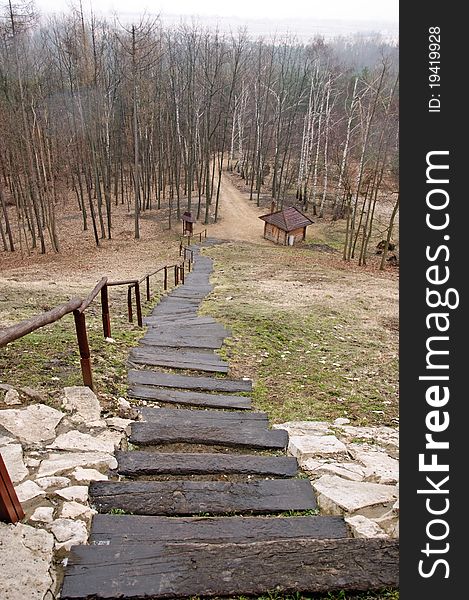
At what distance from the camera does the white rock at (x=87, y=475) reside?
293cm

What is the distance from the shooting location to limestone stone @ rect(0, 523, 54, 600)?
2045 mm

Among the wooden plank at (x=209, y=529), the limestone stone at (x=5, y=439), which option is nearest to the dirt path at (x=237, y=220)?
the limestone stone at (x=5, y=439)

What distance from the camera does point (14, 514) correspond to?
7.90 ft

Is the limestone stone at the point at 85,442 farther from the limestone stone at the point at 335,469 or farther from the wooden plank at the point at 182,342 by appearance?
the wooden plank at the point at 182,342

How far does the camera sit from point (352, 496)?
305 centimetres

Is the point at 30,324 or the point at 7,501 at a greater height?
the point at 30,324

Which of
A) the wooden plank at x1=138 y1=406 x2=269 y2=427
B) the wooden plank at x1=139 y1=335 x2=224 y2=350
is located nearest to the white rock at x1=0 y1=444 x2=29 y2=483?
the wooden plank at x1=138 y1=406 x2=269 y2=427

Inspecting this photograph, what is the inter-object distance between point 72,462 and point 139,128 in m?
32.0

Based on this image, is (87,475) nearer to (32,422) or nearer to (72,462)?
(72,462)

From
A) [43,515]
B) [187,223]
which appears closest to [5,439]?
[43,515]

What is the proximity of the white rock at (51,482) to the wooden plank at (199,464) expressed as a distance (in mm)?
409

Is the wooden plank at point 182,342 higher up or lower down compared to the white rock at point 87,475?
lower down

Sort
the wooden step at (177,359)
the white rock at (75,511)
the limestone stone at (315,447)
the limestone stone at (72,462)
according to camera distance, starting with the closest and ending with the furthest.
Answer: the white rock at (75,511) → the limestone stone at (72,462) → the limestone stone at (315,447) → the wooden step at (177,359)

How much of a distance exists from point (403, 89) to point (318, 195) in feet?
118
